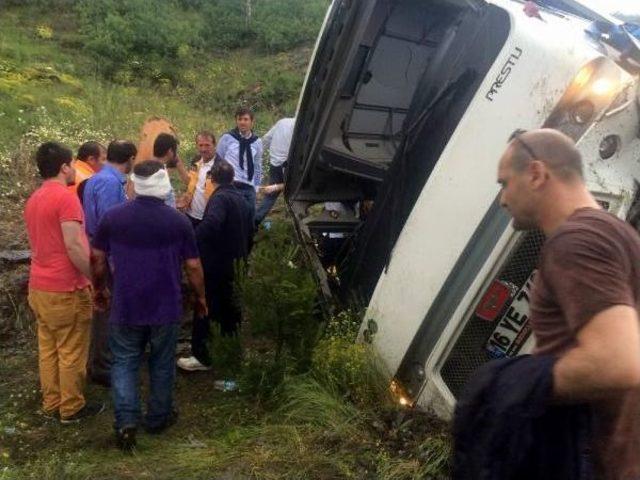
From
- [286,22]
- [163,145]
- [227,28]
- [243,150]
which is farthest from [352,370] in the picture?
[227,28]

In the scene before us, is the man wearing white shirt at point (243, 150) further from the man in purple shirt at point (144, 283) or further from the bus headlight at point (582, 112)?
the bus headlight at point (582, 112)

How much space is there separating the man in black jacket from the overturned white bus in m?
0.63

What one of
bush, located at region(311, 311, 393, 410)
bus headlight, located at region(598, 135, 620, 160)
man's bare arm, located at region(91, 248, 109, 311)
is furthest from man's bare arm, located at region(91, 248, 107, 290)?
bus headlight, located at region(598, 135, 620, 160)

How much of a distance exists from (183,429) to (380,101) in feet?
9.07

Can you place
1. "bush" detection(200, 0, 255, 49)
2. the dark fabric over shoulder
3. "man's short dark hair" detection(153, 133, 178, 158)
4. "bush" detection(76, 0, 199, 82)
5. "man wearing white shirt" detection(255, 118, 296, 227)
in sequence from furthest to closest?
"bush" detection(200, 0, 255, 49) < "bush" detection(76, 0, 199, 82) < "man wearing white shirt" detection(255, 118, 296, 227) < "man's short dark hair" detection(153, 133, 178, 158) < the dark fabric over shoulder

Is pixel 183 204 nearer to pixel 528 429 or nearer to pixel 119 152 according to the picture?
pixel 119 152

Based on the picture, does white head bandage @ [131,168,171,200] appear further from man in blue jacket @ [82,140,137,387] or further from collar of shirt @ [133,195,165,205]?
man in blue jacket @ [82,140,137,387]

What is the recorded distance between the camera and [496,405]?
167cm

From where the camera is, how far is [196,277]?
3699 mm

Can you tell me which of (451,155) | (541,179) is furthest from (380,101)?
(541,179)

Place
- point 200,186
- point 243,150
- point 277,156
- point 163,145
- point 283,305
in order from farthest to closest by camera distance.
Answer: point 277,156
point 243,150
point 200,186
point 163,145
point 283,305

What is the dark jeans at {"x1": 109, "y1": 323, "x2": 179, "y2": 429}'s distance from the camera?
3512mm

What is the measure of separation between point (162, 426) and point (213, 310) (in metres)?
0.98

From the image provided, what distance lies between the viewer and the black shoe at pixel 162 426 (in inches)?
144
